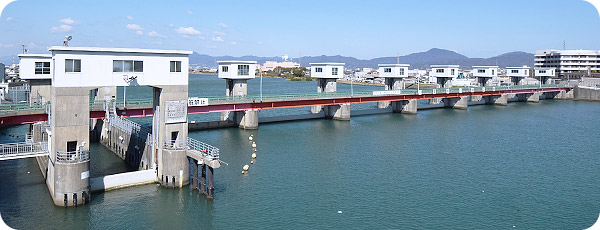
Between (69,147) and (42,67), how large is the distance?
18.8m

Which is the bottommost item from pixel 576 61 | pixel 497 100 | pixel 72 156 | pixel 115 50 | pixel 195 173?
pixel 195 173

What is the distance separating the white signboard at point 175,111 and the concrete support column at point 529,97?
8403 cm

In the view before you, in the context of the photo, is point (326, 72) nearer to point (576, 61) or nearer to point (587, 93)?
point (587, 93)

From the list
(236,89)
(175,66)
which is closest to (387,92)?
(236,89)

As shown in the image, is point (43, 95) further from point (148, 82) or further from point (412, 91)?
point (412, 91)

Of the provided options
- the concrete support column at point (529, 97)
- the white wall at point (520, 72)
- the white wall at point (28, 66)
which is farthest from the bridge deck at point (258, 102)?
the white wall at point (520, 72)

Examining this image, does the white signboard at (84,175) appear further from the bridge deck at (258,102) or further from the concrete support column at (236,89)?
the concrete support column at (236,89)

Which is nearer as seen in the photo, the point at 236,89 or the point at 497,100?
the point at 236,89

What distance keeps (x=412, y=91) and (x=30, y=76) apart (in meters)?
47.9

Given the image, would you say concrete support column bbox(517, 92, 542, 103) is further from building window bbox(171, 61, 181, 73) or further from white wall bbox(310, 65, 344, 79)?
building window bbox(171, 61, 181, 73)

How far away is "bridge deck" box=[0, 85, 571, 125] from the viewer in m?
35.2

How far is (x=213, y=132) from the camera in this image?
161 ft

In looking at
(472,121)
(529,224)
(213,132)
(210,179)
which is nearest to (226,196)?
(210,179)

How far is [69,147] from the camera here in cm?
2447
